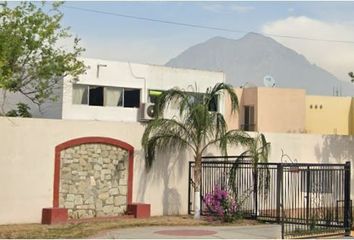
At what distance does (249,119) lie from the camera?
46188mm

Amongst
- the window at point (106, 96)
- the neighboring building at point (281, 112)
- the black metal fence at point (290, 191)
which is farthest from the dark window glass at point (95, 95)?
the black metal fence at point (290, 191)

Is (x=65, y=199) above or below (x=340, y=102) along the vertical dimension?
below

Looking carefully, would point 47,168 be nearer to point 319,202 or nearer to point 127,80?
point 319,202

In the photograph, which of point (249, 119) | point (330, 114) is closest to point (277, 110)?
point (249, 119)

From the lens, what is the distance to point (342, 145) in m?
26.9

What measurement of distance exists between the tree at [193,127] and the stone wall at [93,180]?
1139 mm

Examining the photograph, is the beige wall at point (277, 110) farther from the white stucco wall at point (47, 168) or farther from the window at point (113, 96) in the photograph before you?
the white stucco wall at point (47, 168)

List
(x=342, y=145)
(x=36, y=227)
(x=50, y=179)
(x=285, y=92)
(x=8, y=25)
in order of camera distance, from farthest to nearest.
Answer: (x=285, y=92)
(x=342, y=145)
(x=8, y=25)
(x=50, y=179)
(x=36, y=227)

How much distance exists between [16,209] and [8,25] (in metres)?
6.04

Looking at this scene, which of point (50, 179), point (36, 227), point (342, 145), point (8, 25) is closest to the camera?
point (36, 227)

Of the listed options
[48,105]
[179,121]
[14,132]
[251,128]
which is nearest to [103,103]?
[48,105]

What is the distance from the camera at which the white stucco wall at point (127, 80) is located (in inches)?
1419

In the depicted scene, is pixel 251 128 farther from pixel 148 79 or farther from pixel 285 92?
pixel 148 79

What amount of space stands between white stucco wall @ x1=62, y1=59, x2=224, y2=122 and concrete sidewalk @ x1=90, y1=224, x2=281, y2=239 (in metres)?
18.3
